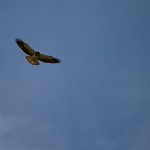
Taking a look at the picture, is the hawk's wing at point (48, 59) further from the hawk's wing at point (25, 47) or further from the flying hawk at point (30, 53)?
the hawk's wing at point (25, 47)

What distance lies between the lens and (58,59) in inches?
1977

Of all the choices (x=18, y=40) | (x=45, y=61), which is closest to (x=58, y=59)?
(x=45, y=61)

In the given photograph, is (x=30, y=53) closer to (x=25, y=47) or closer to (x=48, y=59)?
(x=25, y=47)

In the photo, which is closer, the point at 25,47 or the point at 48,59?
the point at 25,47

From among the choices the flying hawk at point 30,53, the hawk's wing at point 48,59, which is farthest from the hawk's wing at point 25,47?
the hawk's wing at point 48,59

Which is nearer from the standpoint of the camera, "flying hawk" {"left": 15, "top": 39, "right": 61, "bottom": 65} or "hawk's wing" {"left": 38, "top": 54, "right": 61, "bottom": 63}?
"flying hawk" {"left": 15, "top": 39, "right": 61, "bottom": 65}

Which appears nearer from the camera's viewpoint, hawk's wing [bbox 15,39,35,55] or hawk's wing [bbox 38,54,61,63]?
hawk's wing [bbox 15,39,35,55]

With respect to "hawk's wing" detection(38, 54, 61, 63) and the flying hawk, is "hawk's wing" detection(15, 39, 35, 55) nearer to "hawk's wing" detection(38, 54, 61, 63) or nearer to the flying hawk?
the flying hawk

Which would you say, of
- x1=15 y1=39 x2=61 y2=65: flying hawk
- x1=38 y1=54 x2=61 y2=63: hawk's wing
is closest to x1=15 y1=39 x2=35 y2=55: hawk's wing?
x1=15 y1=39 x2=61 y2=65: flying hawk

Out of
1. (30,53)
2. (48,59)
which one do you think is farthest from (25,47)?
(48,59)

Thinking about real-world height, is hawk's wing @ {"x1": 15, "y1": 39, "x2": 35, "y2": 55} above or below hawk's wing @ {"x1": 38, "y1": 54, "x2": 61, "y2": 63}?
below

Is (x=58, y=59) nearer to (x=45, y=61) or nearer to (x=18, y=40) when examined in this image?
(x=45, y=61)

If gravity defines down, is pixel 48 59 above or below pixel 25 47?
above

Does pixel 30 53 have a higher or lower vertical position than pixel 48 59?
lower
